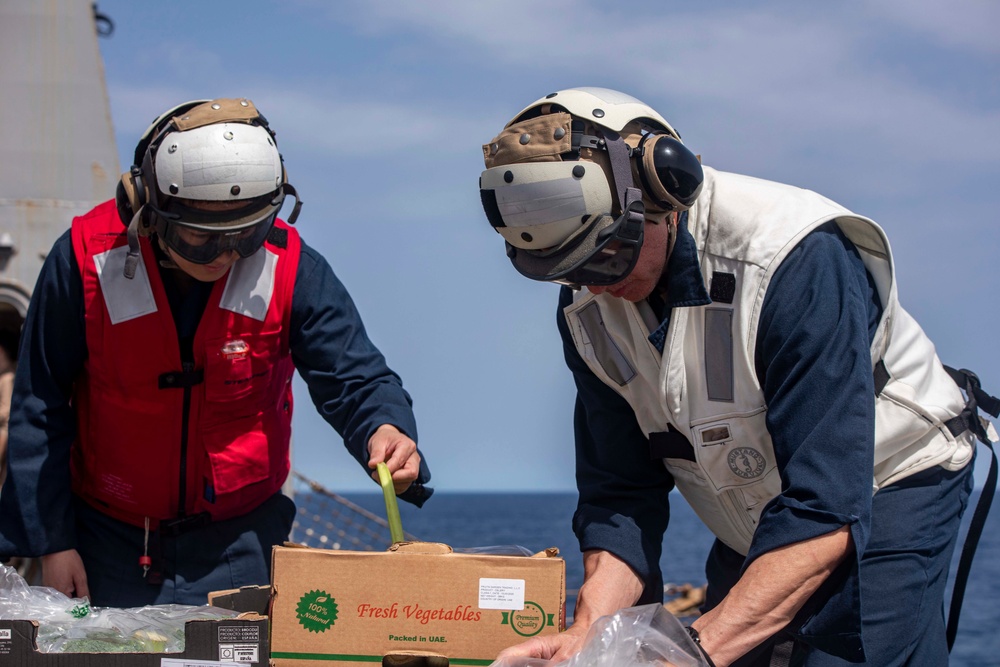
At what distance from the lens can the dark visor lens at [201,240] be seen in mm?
3469

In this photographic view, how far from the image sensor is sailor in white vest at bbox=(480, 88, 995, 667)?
2.54 meters

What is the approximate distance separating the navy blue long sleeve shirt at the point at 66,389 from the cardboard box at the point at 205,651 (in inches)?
41.7

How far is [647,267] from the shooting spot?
112 inches

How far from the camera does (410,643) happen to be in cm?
259

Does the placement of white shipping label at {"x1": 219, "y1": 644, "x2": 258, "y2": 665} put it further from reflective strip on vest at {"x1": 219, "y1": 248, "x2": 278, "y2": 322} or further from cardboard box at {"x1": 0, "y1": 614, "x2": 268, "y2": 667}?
reflective strip on vest at {"x1": 219, "y1": 248, "x2": 278, "y2": 322}

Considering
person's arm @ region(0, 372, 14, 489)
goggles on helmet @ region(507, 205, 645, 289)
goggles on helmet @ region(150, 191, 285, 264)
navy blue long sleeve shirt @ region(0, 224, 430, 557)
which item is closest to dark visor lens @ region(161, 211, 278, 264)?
goggles on helmet @ region(150, 191, 285, 264)

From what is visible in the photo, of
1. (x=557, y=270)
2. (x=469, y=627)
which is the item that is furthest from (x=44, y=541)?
(x=557, y=270)

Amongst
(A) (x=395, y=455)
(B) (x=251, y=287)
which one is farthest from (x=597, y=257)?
(B) (x=251, y=287)

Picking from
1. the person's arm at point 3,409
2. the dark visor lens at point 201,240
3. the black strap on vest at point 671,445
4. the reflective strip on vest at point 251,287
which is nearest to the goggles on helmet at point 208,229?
the dark visor lens at point 201,240

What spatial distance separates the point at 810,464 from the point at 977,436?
750 millimetres

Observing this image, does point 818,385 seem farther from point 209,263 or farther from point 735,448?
point 209,263

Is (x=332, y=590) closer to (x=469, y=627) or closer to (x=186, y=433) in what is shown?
(x=469, y=627)

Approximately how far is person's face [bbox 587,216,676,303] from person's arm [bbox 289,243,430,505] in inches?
37.8

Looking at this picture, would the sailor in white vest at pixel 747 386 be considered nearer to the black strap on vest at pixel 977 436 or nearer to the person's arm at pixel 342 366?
the black strap on vest at pixel 977 436
